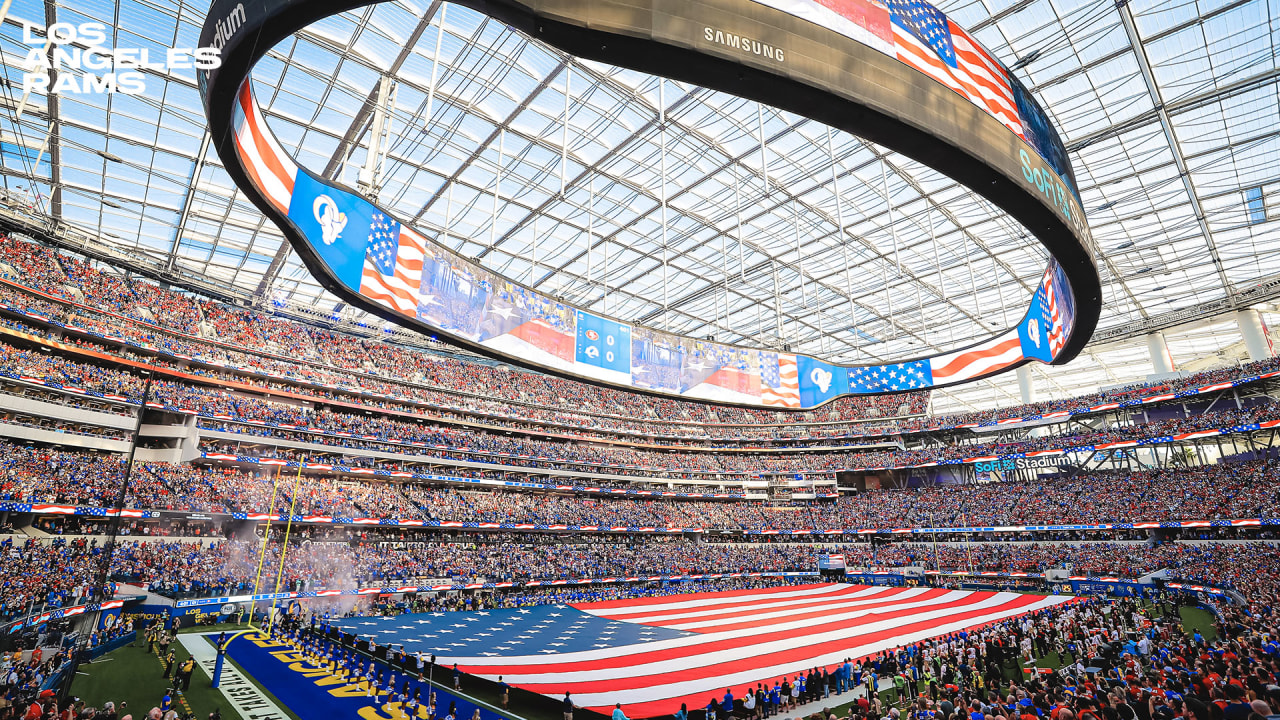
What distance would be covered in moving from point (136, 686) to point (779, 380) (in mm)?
27404

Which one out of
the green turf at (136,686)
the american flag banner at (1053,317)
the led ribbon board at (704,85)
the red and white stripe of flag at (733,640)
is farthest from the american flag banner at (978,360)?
the green turf at (136,686)

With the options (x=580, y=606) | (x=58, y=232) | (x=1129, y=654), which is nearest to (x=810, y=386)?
(x=1129, y=654)

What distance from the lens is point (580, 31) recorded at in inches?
232

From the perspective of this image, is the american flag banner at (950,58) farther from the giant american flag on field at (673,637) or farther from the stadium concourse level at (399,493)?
the stadium concourse level at (399,493)

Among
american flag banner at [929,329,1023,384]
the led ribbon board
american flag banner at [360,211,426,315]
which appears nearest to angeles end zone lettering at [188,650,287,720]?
the led ribbon board

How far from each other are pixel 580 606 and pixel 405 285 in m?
29.5

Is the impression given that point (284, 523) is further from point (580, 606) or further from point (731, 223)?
point (731, 223)

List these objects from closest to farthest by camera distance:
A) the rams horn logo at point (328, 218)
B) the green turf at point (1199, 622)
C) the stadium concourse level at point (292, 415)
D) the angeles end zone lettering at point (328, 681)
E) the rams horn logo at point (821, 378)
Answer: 1. the rams horn logo at point (328, 218)
2. the angeles end zone lettering at point (328, 681)
3. the green turf at point (1199, 622)
4. the stadium concourse level at point (292, 415)
5. the rams horn logo at point (821, 378)

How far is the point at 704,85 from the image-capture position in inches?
271

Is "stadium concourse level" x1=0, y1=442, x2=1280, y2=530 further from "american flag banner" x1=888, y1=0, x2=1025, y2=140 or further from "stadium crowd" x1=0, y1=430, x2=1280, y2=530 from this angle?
"american flag banner" x1=888, y1=0, x2=1025, y2=140

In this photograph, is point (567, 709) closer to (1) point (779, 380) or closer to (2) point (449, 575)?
(1) point (779, 380)

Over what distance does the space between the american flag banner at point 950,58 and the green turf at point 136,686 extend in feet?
69.2

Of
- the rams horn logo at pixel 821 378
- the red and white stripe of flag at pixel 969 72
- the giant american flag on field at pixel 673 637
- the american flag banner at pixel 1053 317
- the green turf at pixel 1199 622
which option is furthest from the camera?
the rams horn logo at pixel 821 378

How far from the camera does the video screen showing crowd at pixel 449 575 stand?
1595cm
